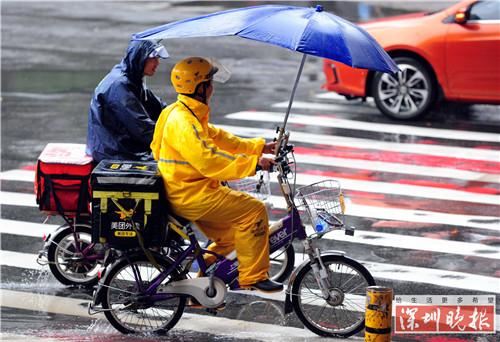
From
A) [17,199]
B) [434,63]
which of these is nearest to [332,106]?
[434,63]

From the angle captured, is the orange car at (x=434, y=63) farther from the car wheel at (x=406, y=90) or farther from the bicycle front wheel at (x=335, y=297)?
the bicycle front wheel at (x=335, y=297)

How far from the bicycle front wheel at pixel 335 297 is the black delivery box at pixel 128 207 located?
3.58 feet

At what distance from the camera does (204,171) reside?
24.2 feet

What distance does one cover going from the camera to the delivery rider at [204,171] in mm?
7379

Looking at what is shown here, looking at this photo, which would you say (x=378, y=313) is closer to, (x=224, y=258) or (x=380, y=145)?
(x=224, y=258)

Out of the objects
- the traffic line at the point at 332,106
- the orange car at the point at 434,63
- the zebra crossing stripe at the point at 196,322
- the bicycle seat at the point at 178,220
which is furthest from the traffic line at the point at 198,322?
the traffic line at the point at 332,106

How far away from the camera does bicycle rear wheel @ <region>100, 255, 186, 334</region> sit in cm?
781

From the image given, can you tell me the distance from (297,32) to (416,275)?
2785 millimetres

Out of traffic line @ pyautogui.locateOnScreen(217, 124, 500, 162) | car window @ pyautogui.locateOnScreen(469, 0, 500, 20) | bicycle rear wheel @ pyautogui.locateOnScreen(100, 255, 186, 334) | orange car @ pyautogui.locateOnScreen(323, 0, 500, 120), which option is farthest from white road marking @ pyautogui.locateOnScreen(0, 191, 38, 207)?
car window @ pyautogui.locateOnScreen(469, 0, 500, 20)

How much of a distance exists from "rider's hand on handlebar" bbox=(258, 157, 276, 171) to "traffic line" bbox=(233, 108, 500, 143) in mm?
7152

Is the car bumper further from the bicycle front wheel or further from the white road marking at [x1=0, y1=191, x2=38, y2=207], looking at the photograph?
the bicycle front wheel

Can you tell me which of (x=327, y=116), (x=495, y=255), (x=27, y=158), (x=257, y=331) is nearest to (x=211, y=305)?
(x=257, y=331)

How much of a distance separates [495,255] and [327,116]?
613 cm

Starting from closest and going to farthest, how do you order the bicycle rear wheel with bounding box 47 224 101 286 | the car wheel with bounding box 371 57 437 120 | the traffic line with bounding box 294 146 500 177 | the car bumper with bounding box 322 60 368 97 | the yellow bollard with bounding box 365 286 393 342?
the yellow bollard with bounding box 365 286 393 342, the bicycle rear wheel with bounding box 47 224 101 286, the traffic line with bounding box 294 146 500 177, the car wheel with bounding box 371 57 437 120, the car bumper with bounding box 322 60 368 97
